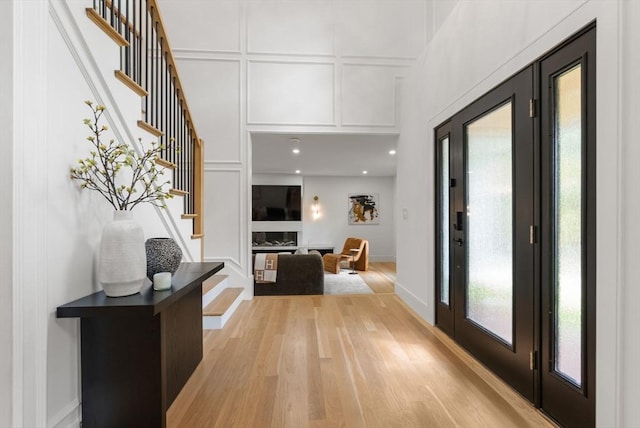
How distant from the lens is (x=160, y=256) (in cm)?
179

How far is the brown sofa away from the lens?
14.8ft

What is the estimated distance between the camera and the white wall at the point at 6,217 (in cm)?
117

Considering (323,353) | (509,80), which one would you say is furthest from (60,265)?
(509,80)

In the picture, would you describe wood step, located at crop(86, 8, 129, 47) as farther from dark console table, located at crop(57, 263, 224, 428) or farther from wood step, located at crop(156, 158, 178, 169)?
dark console table, located at crop(57, 263, 224, 428)

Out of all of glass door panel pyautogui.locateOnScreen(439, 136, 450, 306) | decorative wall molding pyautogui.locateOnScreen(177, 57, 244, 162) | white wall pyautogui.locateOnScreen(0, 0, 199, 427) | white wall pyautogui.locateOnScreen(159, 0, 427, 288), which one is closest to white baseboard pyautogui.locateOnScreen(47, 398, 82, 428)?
white wall pyautogui.locateOnScreen(0, 0, 199, 427)

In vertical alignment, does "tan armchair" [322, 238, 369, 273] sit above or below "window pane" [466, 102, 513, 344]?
below

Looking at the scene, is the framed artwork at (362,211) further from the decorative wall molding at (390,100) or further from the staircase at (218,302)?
the staircase at (218,302)

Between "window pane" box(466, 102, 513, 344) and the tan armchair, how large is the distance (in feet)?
14.2

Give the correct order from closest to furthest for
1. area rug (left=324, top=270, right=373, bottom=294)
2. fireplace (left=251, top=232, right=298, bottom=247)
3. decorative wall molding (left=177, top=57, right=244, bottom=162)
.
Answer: decorative wall molding (left=177, top=57, right=244, bottom=162)
area rug (left=324, top=270, right=373, bottom=294)
fireplace (left=251, top=232, right=298, bottom=247)

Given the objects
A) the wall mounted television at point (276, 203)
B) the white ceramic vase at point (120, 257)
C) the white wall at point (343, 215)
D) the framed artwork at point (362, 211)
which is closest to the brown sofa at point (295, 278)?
the white ceramic vase at point (120, 257)

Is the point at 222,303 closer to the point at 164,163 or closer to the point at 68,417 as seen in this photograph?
the point at 164,163

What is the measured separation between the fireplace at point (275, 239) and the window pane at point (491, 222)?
6.21 meters

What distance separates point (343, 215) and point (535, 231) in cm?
718
